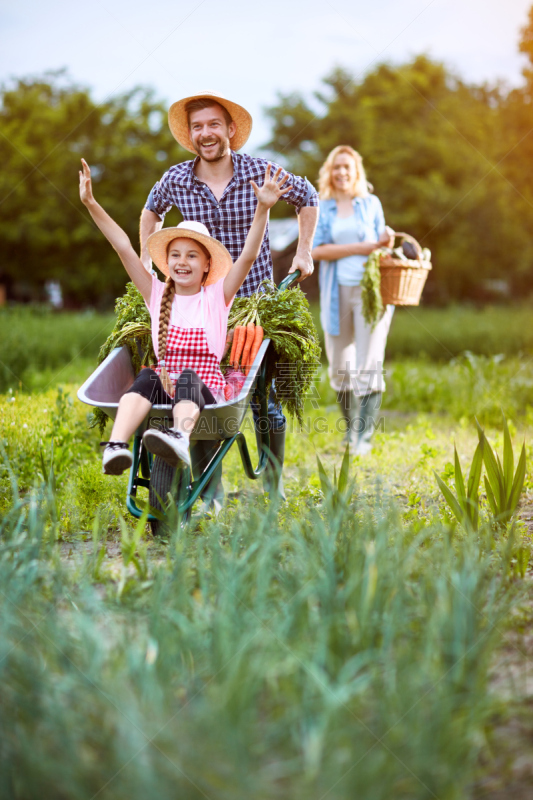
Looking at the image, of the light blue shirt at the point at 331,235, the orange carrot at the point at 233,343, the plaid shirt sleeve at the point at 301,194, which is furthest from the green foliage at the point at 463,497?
the light blue shirt at the point at 331,235

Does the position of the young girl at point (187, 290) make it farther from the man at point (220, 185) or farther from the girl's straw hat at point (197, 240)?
the man at point (220, 185)

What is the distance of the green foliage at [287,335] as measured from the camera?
3586mm

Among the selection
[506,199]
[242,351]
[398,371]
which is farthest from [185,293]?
[506,199]

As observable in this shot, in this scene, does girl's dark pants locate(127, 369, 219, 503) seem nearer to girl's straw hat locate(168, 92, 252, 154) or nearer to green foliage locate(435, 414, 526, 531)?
green foliage locate(435, 414, 526, 531)

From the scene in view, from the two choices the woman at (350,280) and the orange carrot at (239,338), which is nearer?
the orange carrot at (239,338)

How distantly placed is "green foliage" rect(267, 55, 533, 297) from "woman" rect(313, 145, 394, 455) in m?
17.8

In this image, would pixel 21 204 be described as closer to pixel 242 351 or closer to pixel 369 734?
pixel 242 351

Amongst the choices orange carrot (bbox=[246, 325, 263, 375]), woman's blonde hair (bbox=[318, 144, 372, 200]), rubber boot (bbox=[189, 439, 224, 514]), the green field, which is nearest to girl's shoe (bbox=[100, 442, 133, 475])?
the green field

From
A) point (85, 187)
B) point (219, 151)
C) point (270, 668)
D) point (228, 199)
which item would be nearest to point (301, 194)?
point (228, 199)

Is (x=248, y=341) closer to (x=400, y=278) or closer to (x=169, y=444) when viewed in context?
(x=169, y=444)

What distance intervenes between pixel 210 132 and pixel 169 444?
5.45ft

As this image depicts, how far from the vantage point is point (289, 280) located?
12.4 feet

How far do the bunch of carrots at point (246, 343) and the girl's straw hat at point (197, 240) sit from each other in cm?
26

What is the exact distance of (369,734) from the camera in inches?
64.4
